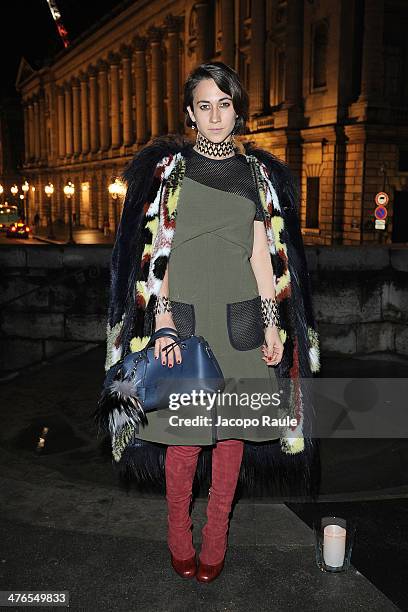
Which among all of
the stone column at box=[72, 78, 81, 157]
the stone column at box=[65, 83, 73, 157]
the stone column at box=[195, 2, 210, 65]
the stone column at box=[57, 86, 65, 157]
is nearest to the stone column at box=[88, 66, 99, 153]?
the stone column at box=[72, 78, 81, 157]

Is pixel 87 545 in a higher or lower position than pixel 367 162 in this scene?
lower

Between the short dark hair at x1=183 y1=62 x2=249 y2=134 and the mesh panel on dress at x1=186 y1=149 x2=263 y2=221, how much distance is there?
0.19 metres

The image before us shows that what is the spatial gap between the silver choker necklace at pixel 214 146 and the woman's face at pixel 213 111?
0.9 inches

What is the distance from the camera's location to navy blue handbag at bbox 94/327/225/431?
121 inches

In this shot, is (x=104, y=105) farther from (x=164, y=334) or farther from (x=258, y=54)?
(x=164, y=334)

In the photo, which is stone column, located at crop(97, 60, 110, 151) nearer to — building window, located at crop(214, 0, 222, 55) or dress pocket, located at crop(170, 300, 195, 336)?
building window, located at crop(214, 0, 222, 55)

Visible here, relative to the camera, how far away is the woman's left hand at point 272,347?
334 centimetres

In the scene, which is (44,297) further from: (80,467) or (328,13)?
(328,13)

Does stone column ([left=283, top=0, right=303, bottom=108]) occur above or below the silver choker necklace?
above

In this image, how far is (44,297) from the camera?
9.42m

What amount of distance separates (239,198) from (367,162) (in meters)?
29.7

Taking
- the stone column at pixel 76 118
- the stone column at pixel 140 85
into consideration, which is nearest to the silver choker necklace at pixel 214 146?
the stone column at pixel 140 85

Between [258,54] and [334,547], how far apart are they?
38451 millimetres

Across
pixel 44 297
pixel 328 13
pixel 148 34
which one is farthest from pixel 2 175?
pixel 44 297
